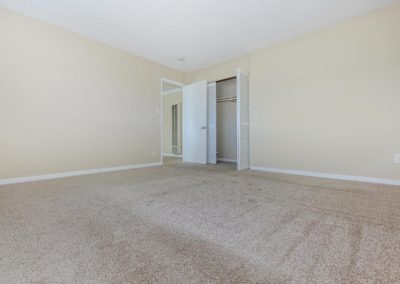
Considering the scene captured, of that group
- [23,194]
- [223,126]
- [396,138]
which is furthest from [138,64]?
[396,138]

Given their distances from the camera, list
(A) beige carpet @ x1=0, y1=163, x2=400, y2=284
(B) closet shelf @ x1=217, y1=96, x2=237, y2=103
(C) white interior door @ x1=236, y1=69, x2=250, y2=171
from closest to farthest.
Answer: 1. (A) beige carpet @ x1=0, y1=163, x2=400, y2=284
2. (C) white interior door @ x1=236, y1=69, x2=250, y2=171
3. (B) closet shelf @ x1=217, y1=96, x2=237, y2=103

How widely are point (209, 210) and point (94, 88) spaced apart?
3.19 metres

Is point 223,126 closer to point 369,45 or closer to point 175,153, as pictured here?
point 175,153

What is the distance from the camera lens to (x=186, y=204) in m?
1.85

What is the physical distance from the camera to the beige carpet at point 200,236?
88cm

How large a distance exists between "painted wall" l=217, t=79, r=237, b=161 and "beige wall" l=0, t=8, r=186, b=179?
1.98 meters

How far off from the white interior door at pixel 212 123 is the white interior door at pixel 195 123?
0.23 m

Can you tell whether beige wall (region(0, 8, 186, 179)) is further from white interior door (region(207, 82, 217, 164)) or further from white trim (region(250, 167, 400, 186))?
white trim (region(250, 167, 400, 186))

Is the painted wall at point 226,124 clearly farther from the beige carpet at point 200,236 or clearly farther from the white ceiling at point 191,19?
the beige carpet at point 200,236

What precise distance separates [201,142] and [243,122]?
1333 mm

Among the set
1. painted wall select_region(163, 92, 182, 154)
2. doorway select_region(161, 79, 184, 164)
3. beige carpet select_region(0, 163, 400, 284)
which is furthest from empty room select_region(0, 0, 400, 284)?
painted wall select_region(163, 92, 182, 154)

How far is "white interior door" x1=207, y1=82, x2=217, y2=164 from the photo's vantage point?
15.9 feet

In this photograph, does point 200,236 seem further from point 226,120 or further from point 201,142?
point 226,120

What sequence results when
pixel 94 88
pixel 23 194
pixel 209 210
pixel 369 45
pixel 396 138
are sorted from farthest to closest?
pixel 94 88 < pixel 369 45 < pixel 396 138 < pixel 23 194 < pixel 209 210
